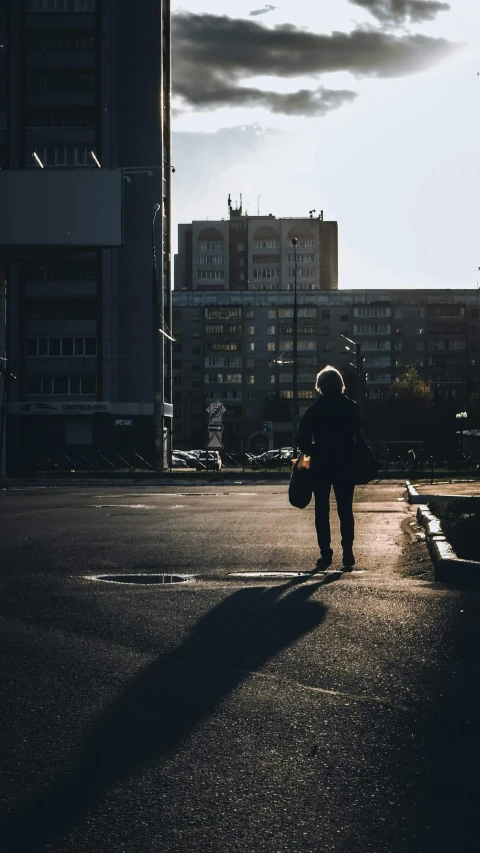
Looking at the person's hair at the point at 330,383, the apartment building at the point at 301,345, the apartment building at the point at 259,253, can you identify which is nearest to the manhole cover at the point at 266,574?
the person's hair at the point at 330,383

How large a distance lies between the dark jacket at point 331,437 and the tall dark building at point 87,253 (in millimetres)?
63333

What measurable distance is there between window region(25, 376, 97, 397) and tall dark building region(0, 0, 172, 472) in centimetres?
7

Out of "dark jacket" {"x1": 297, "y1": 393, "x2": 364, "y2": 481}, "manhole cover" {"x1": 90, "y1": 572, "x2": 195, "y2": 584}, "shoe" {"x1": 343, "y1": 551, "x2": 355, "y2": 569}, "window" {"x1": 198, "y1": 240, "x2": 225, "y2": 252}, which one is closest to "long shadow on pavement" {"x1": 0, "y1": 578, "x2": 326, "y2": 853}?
"manhole cover" {"x1": 90, "y1": 572, "x2": 195, "y2": 584}

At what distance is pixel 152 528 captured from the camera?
14.0 metres

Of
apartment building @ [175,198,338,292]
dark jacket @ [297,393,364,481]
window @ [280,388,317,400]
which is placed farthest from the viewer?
apartment building @ [175,198,338,292]

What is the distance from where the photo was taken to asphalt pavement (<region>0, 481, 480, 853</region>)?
3223mm

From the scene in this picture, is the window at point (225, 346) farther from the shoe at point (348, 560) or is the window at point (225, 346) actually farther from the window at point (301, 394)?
the shoe at point (348, 560)

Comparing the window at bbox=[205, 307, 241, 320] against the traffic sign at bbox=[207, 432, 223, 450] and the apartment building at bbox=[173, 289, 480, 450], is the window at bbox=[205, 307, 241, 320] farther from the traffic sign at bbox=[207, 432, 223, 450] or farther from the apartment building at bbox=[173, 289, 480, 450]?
the traffic sign at bbox=[207, 432, 223, 450]

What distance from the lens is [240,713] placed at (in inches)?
174

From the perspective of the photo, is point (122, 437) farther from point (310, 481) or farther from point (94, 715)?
point (94, 715)

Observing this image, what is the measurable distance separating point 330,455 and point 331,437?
0.16 m

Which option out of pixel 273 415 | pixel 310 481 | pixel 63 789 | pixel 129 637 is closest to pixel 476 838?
pixel 63 789

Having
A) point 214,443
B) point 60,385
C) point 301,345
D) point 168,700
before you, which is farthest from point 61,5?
point 168,700

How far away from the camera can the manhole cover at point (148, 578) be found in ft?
27.6
